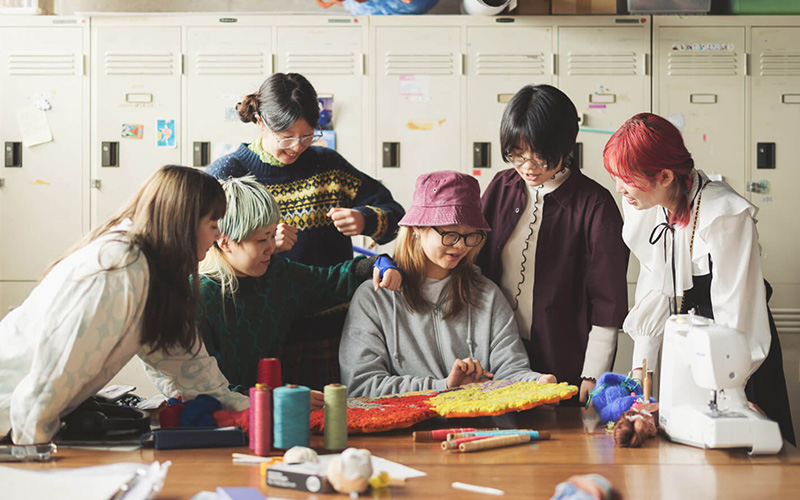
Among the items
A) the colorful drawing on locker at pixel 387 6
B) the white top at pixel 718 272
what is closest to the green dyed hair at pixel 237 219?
the white top at pixel 718 272

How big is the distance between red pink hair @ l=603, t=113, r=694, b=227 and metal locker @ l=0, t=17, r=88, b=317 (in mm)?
3092

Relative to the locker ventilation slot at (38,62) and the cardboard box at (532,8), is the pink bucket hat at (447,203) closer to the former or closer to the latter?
the cardboard box at (532,8)

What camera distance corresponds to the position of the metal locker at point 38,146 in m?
3.90

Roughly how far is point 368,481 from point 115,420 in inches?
22.7

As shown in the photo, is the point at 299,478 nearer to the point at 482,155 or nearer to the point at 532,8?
the point at 482,155

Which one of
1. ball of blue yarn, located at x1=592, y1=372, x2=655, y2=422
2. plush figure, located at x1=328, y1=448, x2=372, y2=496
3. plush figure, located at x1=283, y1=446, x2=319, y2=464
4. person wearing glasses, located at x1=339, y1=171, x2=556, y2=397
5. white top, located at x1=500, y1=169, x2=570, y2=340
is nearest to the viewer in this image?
plush figure, located at x1=328, y1=448, x2=372, y2=496

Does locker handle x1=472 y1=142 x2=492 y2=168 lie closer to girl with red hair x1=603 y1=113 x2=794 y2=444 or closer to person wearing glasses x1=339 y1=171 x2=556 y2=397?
person wearing glasses x1=339 y1=171 x2=556 y2=397

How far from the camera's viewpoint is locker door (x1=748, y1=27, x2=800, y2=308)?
3.90 meters

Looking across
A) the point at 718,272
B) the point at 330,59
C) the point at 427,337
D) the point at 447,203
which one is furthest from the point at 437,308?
the point at 330,59

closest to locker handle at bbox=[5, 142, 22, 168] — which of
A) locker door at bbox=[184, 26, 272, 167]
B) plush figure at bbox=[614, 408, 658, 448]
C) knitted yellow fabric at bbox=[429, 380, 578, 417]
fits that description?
locker door at bbox=[184, 26, 272, 167]

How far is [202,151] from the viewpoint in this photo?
3.92 metres

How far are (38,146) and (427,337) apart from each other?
2.85m

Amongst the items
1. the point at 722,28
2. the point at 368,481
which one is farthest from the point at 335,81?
the point at 368,481

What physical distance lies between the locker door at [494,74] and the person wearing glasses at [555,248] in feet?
5.68
